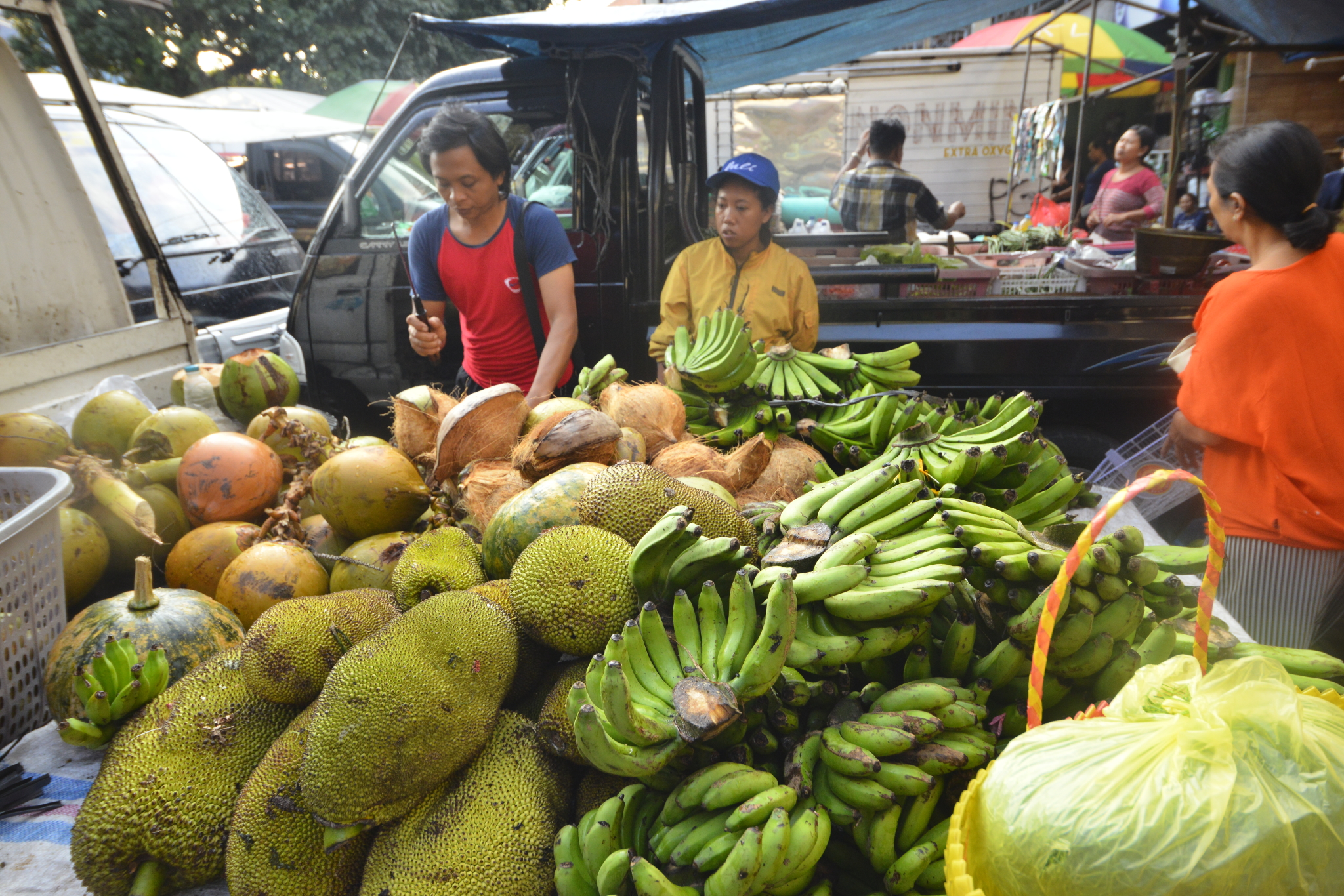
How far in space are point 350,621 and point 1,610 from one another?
898 millimetres

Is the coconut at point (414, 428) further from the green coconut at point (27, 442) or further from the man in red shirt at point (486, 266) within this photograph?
the green coconut at point (27, 442)

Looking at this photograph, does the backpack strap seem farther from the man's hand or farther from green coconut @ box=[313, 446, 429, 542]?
green coconut @ box=[313, 446, 429, 542]

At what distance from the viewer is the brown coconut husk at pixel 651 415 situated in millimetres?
2527

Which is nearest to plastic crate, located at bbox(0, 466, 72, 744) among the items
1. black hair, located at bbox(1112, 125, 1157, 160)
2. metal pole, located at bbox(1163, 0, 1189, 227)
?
metal pole, located at bbox(1163, 0, 1189, 227)

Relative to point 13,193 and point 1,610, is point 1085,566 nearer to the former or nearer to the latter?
point 1,610

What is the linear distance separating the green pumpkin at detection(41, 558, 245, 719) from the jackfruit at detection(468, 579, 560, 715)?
0.68 meters

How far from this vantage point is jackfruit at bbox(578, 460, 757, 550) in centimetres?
177

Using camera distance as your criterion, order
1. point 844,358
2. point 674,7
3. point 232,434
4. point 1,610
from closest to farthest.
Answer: point 1,610 < point 232,434 < point 844,358 < point 674,7

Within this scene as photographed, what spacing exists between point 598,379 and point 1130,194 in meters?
8.32

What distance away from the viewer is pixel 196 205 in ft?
21.9

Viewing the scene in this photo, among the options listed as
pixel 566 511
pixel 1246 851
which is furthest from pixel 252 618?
pixel 1246 851

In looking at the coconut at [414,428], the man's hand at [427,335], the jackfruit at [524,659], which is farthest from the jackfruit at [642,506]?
the man's hand at [427,335]

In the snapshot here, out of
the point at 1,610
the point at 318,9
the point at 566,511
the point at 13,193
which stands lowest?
the point at 1,610

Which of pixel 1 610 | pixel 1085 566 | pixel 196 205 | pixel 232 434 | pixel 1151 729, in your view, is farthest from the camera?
pixel 196 205
